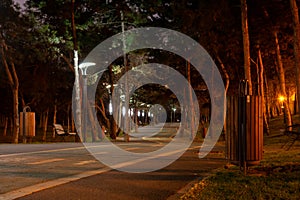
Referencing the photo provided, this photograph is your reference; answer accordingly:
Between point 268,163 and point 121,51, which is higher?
point 121,51

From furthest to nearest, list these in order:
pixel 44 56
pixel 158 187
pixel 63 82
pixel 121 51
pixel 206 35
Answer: pixel 63 82 → pixel 121 51 → pixel 44 56 → pixel 206 35 → pixel 158 187

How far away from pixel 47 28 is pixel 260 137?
24.8 meters

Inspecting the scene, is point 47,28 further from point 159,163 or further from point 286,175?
point 286,175

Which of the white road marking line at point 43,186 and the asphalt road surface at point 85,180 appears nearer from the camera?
the white road marking line at point 43,186

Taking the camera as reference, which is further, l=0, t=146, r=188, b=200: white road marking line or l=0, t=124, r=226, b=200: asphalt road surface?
l=0, t=124, r=226, b=200: asphalt road surface

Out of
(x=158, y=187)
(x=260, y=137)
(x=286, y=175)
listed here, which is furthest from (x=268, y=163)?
(x=158, y=187)

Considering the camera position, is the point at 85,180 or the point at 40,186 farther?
the point at 85,180

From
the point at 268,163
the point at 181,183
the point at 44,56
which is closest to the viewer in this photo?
the point at 181,183

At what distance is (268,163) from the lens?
45.0 ft

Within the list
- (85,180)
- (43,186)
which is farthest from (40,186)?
(85,180)

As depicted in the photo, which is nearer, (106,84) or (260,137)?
(260,137)

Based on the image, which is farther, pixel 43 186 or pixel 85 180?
pixel 85 180

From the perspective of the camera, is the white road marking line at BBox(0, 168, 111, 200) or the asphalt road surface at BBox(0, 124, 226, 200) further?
the asphalt road surface at BBox(0, 124, 226, 200)

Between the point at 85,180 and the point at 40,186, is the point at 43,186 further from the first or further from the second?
the point at 85,180
